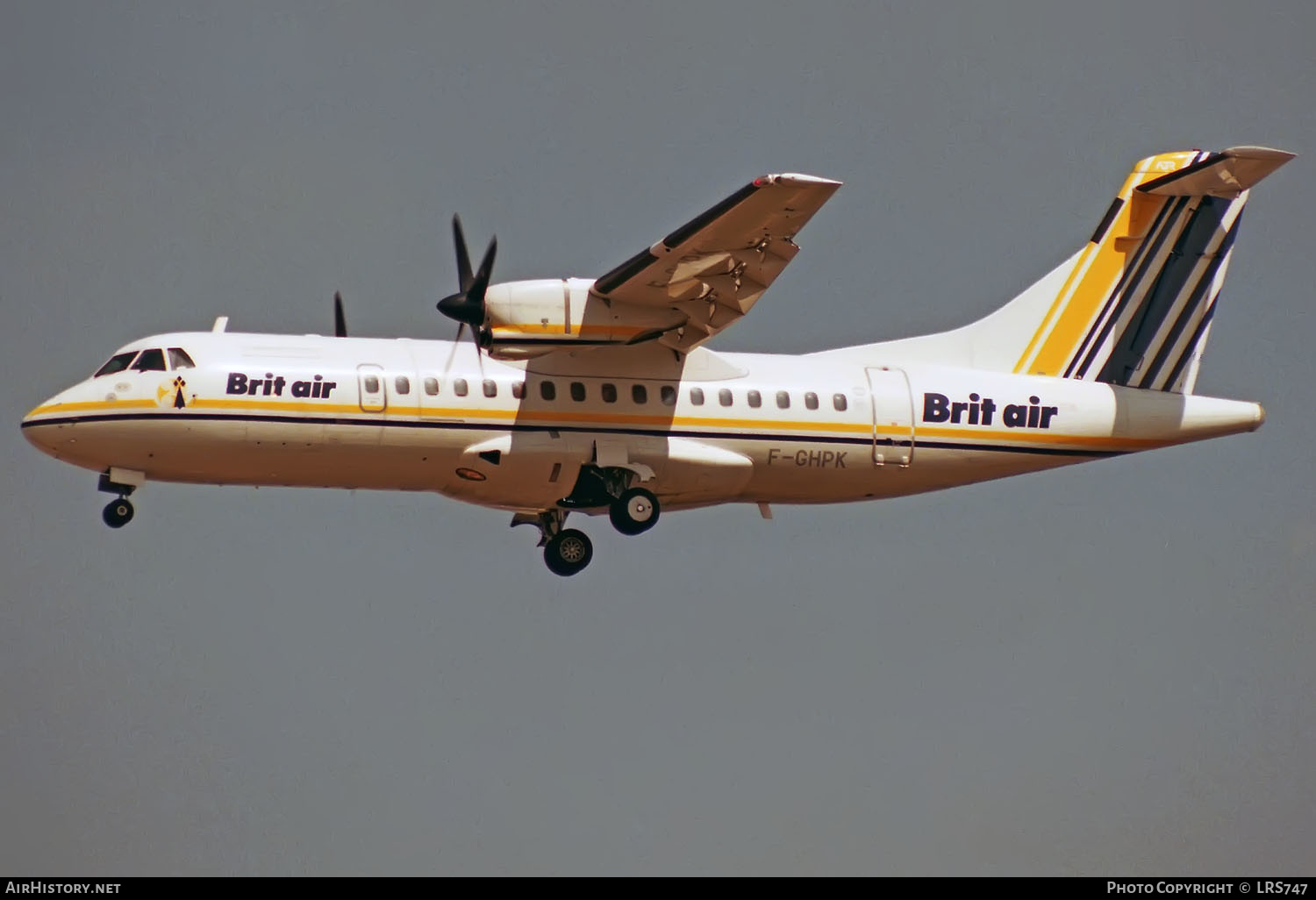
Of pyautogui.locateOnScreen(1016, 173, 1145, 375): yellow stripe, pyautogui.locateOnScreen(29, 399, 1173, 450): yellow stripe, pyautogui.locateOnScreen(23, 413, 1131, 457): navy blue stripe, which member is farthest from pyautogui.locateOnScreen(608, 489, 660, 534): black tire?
pyautogui.locateOnScreen(1016, 173, 1145, 375): yellow stripe

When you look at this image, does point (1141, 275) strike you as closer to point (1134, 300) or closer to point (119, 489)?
point (1134, 300)

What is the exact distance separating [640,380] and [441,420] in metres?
2.61

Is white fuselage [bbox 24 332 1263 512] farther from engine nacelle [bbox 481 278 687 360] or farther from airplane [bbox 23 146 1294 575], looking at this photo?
engine nacelle [bbox 481 278 687 360]

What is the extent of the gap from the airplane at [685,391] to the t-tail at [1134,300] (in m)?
0.03

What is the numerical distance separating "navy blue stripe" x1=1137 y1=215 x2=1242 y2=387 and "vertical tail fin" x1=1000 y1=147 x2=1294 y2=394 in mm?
12

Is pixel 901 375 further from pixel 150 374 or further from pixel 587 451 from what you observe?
pixel 150 374

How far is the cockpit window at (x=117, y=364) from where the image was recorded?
24719 millimetres

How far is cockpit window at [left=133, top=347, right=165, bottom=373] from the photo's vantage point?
24562 millimetres

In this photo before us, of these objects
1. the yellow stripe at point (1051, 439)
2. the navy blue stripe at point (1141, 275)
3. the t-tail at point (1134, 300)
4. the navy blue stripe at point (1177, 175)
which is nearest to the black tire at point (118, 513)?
the yellow stripe at point (1051, 439)

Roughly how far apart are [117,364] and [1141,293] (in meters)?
13.6

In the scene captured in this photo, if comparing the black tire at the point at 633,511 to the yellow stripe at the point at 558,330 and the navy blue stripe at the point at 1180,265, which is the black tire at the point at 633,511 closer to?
the yellow stripe at the point at 558,330

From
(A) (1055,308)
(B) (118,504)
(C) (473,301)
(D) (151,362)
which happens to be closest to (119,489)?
(B) (118,504)
